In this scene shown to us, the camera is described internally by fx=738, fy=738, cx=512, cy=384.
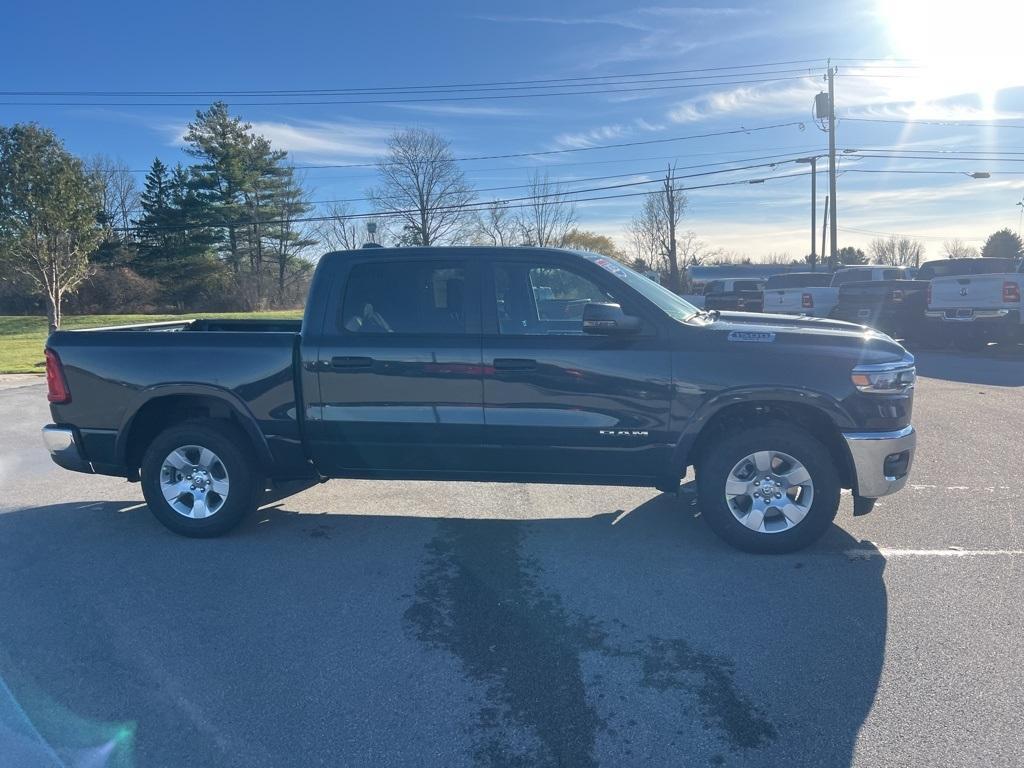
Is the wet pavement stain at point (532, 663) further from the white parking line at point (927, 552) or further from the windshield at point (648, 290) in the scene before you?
the windshield at point (648, 290)

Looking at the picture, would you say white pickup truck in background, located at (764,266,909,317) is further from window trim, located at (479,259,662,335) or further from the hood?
window trim, located at (479,259,662,335)

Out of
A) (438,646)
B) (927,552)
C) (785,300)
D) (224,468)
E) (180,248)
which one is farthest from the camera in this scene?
(180,248)

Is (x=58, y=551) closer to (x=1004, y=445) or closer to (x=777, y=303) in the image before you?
(x=1004, y=445)

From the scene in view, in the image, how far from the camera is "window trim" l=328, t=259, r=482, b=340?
16.2ft

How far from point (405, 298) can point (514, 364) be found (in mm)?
928

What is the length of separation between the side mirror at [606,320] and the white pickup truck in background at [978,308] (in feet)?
45.3

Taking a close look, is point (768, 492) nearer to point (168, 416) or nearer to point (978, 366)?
point (168, 416)

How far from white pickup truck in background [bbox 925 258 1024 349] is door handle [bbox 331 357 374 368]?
14.8 metres

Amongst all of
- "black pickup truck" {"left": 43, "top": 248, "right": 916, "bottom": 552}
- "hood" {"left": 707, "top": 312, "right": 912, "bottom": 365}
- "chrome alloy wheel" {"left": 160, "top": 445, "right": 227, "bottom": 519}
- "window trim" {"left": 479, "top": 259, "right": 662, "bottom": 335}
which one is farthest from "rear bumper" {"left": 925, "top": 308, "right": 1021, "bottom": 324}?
"chrome alloy wheel" {"left": 160, "top": 445, "right": 227, "bottom": 519}

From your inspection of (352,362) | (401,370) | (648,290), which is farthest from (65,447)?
(648,290)

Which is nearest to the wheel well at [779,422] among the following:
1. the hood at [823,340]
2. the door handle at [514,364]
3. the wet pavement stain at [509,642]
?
the hood at [823,340]

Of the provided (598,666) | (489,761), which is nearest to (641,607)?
(598,666)

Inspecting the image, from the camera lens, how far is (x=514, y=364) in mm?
4770

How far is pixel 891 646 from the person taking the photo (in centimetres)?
355
